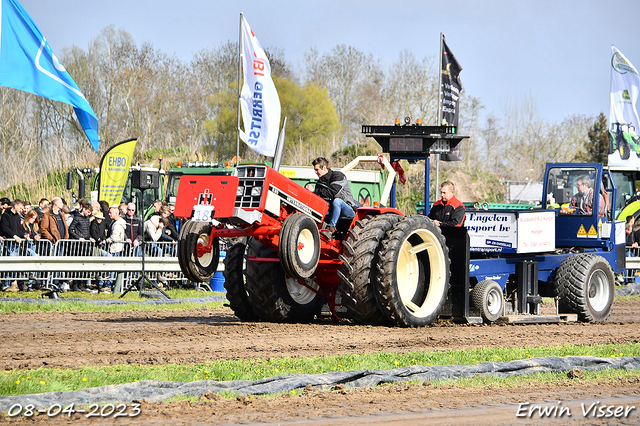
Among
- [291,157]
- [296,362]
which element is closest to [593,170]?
[296,362]

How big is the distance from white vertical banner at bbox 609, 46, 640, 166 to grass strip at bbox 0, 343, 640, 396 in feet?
65.9

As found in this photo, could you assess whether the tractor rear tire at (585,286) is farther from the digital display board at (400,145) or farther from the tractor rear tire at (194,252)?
the tractor rear tire at (194,252)

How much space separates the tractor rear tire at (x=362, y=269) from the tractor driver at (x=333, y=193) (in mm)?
381

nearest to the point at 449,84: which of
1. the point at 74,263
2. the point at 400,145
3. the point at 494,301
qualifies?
the point at 400,145

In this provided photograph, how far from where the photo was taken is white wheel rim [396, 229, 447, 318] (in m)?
10.7

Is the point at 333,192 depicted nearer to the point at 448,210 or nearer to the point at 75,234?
the point at 448,210

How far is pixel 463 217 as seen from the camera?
11.5m

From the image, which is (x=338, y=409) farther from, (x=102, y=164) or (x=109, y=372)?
(x=102, y=164)

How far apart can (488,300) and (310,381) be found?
5594 mm

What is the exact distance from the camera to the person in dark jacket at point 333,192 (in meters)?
10.5

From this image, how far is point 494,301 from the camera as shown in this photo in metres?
11.4

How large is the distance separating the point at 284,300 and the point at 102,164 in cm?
1232

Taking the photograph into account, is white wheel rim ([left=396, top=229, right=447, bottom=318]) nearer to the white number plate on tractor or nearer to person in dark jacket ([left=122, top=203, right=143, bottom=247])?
the white number plate on tractor

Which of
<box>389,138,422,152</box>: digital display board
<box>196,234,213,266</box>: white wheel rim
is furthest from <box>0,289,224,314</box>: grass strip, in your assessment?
<box>389,138,422,152</box>: digital display board
